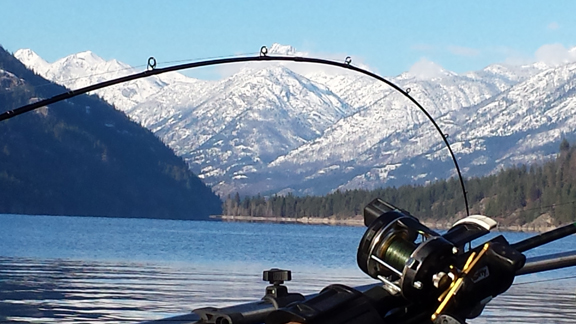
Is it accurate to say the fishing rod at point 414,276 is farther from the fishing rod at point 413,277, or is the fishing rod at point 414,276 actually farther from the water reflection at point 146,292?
the water reflection at point 146,292

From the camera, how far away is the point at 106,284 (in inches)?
1189

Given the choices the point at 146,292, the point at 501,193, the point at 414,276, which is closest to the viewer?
the point at 414,276

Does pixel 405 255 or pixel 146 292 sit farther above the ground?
pixel 405 255

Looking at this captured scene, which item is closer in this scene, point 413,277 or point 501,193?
point 413,277

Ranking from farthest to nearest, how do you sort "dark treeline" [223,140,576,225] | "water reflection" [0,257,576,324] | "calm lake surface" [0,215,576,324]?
"dark treeline" [223,140,576,225] < "calm lake surface" [0,215,576,324] < "water reflection" [0,257,576,324]

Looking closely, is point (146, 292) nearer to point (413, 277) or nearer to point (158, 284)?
point (158, 284)

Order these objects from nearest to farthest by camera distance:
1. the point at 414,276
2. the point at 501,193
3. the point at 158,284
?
the point at 414,276
the point at 158,284
the point at 501,193

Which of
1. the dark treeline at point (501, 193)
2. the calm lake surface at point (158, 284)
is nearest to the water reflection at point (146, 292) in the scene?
the calm lake surface at point (158, 284)

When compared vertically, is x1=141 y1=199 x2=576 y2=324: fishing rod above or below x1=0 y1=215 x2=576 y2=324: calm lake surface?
above

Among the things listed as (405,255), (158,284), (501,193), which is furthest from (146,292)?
(501,193)

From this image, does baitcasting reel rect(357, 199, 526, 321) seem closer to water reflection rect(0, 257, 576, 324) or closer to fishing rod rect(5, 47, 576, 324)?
fishing rod rect(5, 47, 576, 324)

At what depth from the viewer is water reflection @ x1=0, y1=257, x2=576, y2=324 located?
20547 millimetres

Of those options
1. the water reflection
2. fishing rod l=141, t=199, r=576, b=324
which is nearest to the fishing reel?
fishing rod l=141, t=199, r=576, b=324

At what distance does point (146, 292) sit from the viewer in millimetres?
26734
